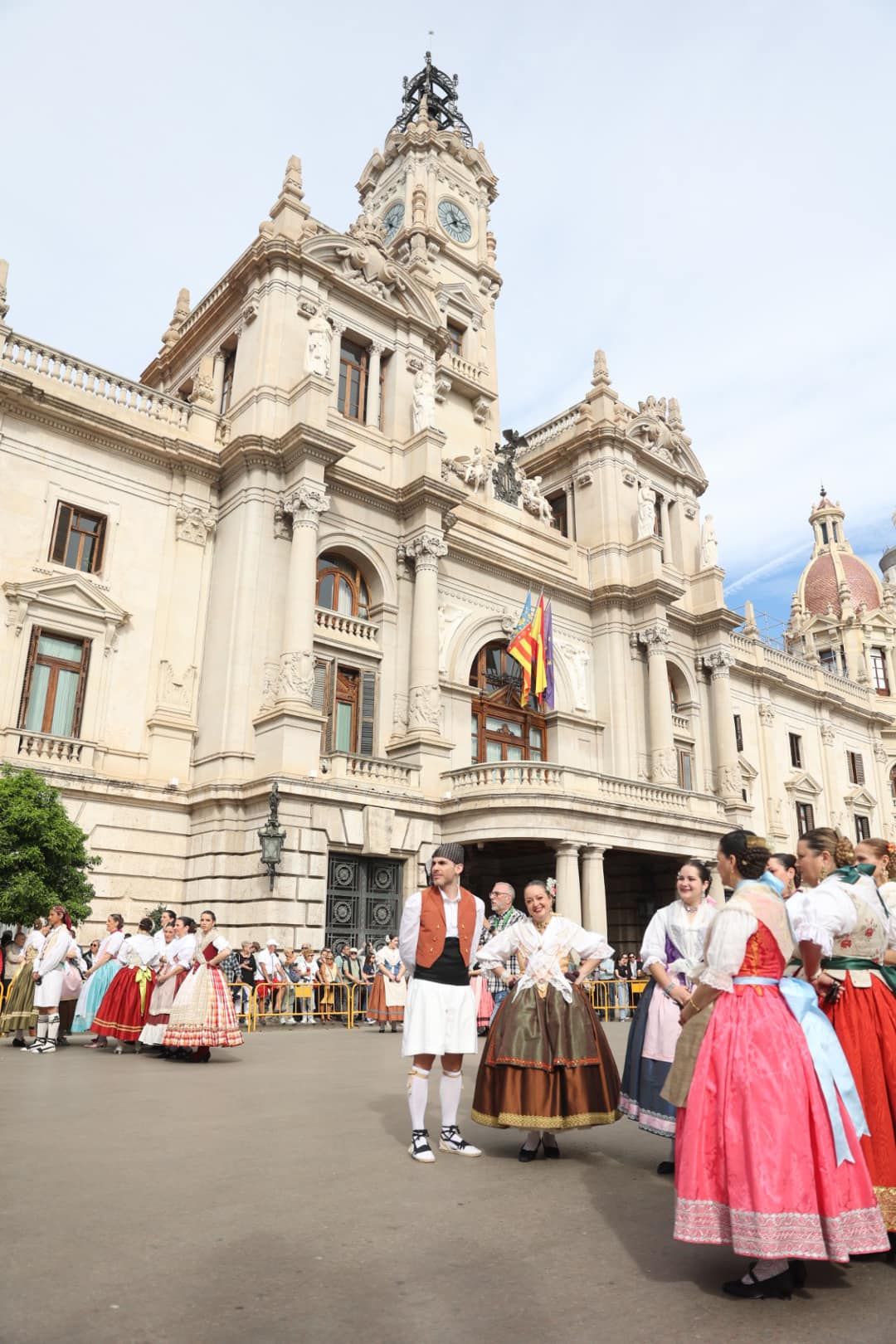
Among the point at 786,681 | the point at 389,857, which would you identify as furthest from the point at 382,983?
the point at 786,681

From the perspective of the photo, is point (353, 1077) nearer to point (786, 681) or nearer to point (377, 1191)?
point (377, 1191)

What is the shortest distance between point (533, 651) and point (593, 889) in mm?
6753

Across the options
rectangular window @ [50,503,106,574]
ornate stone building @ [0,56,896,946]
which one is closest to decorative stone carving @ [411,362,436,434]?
ornate stone building @ [0,56,896,946]

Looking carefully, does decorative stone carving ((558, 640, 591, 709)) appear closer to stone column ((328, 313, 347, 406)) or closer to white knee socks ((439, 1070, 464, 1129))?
stone column ((328, 313, 347, 406))

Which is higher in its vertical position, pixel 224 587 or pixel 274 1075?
pixel 224 587

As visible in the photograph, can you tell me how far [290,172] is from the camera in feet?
85.0

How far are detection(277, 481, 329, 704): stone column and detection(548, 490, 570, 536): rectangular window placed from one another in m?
12.3

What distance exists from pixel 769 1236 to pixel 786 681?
3747 centimetres

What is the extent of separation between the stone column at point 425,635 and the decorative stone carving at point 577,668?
560cm

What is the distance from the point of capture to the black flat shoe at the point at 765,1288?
387 centimetres

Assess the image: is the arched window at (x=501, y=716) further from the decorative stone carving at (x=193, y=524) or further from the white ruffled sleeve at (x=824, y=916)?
the white ruffled sleeve at (x=824, y=916)

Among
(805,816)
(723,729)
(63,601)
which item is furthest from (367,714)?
(805,816)

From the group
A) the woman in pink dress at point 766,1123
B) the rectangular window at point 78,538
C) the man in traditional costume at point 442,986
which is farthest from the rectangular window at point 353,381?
the woman in pink dress at point 766,1123

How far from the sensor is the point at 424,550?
79.5 ft
